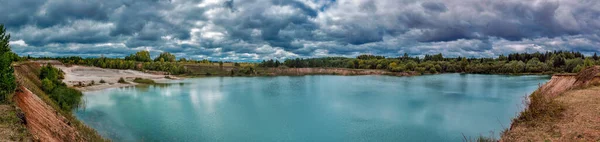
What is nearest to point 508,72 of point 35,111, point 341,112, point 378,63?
point 378,63

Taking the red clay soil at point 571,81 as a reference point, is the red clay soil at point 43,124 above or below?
below

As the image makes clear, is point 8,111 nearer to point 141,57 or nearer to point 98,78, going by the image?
point 98,78

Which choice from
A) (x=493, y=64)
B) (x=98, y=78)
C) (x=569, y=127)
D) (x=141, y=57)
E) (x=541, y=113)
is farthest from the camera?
(x=141, y=57)

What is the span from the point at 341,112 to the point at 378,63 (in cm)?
11888

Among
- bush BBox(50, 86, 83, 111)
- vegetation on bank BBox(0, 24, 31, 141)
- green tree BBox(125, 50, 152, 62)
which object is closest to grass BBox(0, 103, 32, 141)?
vegetation on bank BBox(0, 24, 31, 141)

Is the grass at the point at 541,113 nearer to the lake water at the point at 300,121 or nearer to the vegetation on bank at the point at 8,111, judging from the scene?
the lake water at the point at 300,121

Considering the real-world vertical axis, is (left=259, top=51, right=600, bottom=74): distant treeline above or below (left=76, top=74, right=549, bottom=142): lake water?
above

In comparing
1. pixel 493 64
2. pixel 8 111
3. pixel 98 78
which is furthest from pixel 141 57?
pixel 8 111

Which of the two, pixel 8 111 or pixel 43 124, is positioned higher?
pixel 8 111

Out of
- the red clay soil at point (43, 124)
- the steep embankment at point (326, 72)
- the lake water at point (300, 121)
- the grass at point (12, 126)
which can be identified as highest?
the grass at point (12, 126)

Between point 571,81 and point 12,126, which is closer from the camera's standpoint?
point 12,126

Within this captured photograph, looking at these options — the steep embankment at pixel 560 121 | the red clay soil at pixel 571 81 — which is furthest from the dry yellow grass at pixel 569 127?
the red clay soil at pixel 571 81

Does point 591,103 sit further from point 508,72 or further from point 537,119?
point 508,72

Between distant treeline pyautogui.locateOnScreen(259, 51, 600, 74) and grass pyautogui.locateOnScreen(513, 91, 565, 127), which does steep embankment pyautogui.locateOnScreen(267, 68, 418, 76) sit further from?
grass pyautogui.locateOnScreen(513, 91, 565, 127)
